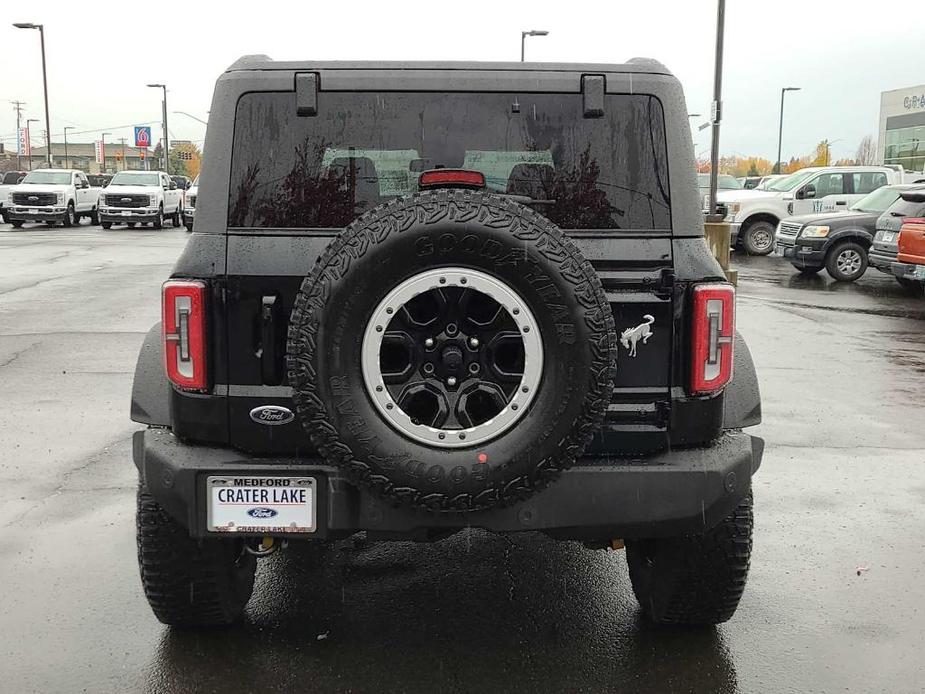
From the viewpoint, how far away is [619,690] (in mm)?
3240

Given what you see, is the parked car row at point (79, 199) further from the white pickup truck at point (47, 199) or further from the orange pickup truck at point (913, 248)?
the orange pickup truck at point (913, 248)

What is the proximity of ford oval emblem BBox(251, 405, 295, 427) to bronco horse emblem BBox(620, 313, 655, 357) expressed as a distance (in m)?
1.08

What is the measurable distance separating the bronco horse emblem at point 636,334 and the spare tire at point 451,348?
1.00 ft

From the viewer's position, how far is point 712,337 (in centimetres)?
315

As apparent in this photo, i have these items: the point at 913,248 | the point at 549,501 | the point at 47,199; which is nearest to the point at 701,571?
the point at 549,501

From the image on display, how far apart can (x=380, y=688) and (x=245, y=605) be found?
0.83 metres

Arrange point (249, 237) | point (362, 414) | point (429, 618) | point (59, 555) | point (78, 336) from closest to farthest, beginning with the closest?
1. point (362, 414)
2. point (249, 237)
3. point (429, 618)
4. point (59, 555)
5. point (78, 336)

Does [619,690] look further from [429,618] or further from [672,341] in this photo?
[672,341]

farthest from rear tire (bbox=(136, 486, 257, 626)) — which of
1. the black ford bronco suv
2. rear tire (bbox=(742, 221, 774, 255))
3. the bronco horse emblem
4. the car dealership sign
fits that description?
the car dealership sign

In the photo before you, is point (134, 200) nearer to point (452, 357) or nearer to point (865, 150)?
point (452, 357)

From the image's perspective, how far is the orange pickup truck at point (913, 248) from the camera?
13.7 m

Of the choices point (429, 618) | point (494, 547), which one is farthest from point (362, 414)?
point (494, 547)

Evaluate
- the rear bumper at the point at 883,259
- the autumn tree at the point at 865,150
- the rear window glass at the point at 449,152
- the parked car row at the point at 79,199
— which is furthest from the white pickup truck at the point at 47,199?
the autumn tree at the point at 865,150

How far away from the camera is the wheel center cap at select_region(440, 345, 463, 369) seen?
2826 millimetres
